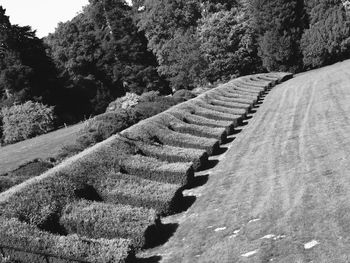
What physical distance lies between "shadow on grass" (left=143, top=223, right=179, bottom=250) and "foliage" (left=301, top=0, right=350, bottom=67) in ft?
146

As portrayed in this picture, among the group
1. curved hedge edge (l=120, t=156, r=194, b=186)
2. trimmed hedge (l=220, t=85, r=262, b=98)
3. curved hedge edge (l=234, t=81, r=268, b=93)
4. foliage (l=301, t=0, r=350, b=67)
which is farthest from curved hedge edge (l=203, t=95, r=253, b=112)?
foliage (l=301, t=0, r=350, b=67)

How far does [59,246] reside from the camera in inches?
380

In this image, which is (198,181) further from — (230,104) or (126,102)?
(126,102)

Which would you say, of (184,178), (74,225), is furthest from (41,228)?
(184,178)

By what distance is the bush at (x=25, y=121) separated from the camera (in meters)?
38.5

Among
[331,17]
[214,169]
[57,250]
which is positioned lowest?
[214,169]

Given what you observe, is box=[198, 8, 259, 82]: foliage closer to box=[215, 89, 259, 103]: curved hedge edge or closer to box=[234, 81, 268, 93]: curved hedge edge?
box=[234, 81, 268, 93]: curved hedge edge

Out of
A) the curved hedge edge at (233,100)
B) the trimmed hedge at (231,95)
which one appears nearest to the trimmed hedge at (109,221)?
the curved hedge edge at (233,100)

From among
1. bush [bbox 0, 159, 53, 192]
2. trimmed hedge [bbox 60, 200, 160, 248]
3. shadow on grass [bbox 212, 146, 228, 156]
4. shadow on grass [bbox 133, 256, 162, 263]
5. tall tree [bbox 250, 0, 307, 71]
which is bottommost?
shadow on grass [bbox 133, 256, 162, 263]

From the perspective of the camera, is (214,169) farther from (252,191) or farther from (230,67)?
(230,67)

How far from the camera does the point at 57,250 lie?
9.52 meters

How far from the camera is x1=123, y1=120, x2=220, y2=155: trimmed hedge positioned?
64.3 feet

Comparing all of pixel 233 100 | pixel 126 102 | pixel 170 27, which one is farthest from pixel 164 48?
pixel 233 100

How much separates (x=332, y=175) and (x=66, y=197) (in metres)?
7.90
